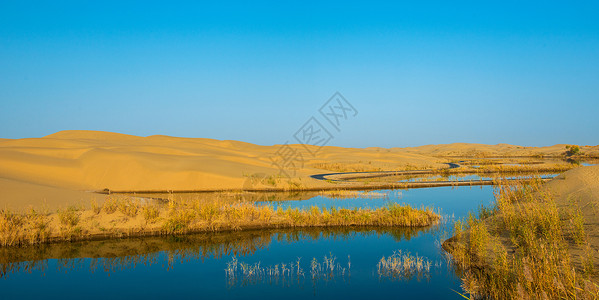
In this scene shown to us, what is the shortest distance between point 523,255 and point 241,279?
18.9 ft

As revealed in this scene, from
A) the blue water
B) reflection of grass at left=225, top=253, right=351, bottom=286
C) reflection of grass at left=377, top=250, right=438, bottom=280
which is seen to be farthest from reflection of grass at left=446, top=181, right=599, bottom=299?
reflection of grass at left=225, top=253, right=351, bottom=286

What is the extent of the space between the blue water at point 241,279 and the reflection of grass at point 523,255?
581 millimetres

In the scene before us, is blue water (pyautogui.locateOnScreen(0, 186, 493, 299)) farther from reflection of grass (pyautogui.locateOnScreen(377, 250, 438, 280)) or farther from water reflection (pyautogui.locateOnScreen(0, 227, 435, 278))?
reflection of grass (pyautogui.locateOnScreen(377, 250, 438, 280))

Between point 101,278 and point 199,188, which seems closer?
point 101,278

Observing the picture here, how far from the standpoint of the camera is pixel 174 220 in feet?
43.5

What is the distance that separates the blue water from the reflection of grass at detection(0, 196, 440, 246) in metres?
0.68

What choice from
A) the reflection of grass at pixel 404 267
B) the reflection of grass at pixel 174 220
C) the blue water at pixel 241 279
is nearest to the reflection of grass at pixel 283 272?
the blue water at pixel 241 279

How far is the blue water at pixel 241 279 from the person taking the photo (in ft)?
26.8

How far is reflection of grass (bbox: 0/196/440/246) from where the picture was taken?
12281 millimetres

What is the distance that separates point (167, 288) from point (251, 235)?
4671mm

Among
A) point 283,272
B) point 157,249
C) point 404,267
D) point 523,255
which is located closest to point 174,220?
point 157,249

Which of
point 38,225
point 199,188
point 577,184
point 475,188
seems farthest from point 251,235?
point 475,188

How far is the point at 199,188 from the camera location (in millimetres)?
26672

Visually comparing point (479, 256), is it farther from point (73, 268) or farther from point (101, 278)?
point (73, 268)
